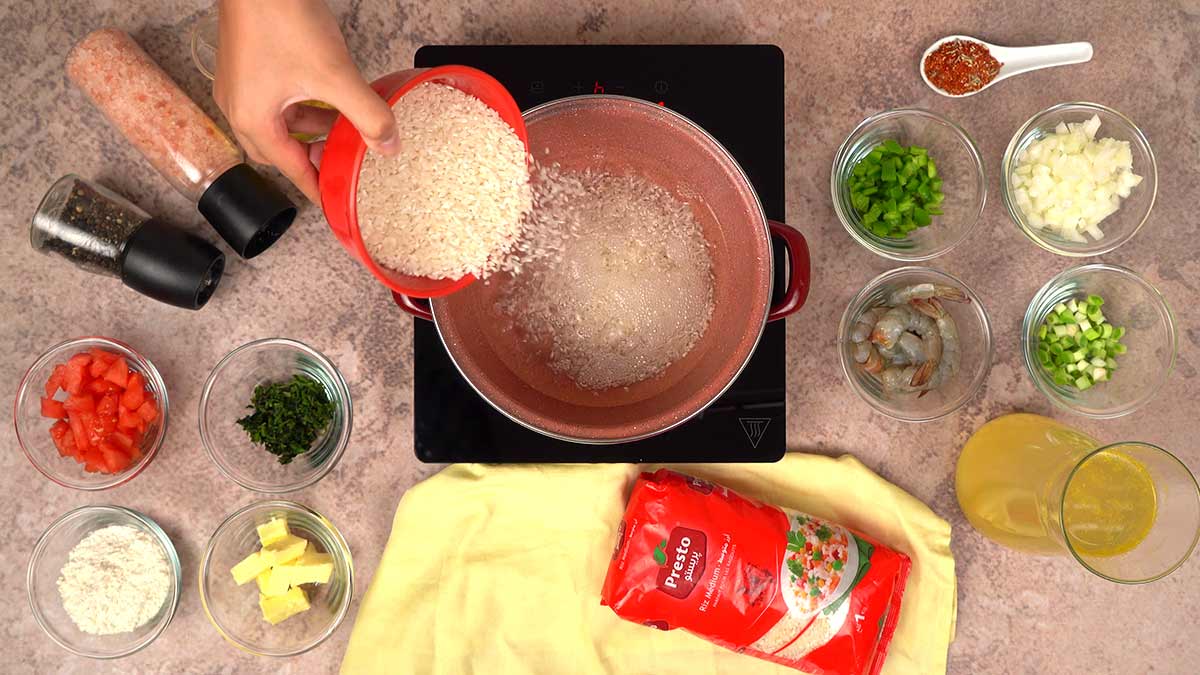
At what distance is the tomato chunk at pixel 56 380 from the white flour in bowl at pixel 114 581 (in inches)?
10.1

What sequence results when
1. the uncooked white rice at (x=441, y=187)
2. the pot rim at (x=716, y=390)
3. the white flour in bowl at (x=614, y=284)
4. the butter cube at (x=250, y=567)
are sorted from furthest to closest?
the butter cube at (x=250, y=567)
the white flour in bowl at (x=614, y=284)
the pot rim at (x=716, y=390)
the uncooked white rice at (x=441, y=187)

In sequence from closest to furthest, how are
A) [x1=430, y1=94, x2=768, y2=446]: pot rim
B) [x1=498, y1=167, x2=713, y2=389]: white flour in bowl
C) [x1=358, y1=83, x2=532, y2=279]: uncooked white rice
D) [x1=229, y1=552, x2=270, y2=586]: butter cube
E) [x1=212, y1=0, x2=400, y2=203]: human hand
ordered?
[x1=212, y1=0, x2=400, y2=203]: human hand
[x1=358, y1=83, x2=532, y2=279]: uncooked white rice
[x1=430, y1=94, x2=768, y2=446]: pot rim
[x1=498, y1=167, x2=713, y2=389]: white flour in bowl
[x1=229, y1=552, x2=270, y2=586]: butter cube

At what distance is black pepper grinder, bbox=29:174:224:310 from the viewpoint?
131cm

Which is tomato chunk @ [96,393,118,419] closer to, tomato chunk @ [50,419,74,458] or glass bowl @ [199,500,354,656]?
tomato chunk @ [50,419,74,458]

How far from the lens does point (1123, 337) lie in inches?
55.1

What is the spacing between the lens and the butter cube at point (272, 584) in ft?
4.51

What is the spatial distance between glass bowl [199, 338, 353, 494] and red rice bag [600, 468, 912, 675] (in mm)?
542

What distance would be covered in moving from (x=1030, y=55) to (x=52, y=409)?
1.79 meters

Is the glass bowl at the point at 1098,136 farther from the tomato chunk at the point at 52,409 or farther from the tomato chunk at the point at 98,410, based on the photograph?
the tomato chunk at the point at 52,409

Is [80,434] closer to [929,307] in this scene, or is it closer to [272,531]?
[272,531]

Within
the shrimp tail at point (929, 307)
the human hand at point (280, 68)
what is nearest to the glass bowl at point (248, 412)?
the human hand at point (280, 68)

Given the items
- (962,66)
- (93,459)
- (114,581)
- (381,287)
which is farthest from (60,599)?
(962,66)

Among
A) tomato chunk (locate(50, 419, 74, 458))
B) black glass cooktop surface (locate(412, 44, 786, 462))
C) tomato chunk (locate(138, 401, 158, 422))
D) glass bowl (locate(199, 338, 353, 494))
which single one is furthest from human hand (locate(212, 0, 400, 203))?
tomato chunk (locate(50, 419, 74, 458))

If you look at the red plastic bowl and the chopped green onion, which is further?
the chopped green onion
